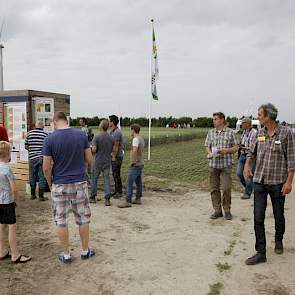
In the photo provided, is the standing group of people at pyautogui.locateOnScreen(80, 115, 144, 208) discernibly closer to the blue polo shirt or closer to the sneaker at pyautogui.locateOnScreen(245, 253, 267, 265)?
the blue polo shirt

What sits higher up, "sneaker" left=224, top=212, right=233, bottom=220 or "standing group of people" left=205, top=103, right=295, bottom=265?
"standing group of people" left=205, top=103, right=295, bottom=265

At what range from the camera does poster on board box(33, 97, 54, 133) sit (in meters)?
8.34

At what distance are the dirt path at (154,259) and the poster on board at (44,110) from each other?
7.85 ft

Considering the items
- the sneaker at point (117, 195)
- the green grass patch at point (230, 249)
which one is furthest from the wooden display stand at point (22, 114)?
the green grass patch at point (230, 249)

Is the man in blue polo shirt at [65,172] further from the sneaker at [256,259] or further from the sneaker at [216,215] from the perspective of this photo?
the sneaker at [216,215]

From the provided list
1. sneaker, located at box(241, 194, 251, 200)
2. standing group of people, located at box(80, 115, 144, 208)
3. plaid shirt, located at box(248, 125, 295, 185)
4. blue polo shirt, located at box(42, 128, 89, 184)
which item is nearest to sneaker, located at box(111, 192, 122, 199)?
standing group of people, located at box(80, 115, 144, 208)

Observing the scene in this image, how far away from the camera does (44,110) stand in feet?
27.8

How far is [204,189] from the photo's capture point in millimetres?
9336

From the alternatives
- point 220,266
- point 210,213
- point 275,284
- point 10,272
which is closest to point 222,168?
point 210,213

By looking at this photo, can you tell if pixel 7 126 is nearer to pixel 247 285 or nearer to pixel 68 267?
pixel 68 267

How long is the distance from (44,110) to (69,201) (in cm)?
452

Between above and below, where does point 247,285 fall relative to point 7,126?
below

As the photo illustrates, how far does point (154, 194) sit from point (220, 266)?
446 centimetres

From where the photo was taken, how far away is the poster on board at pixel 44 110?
8336 mm
